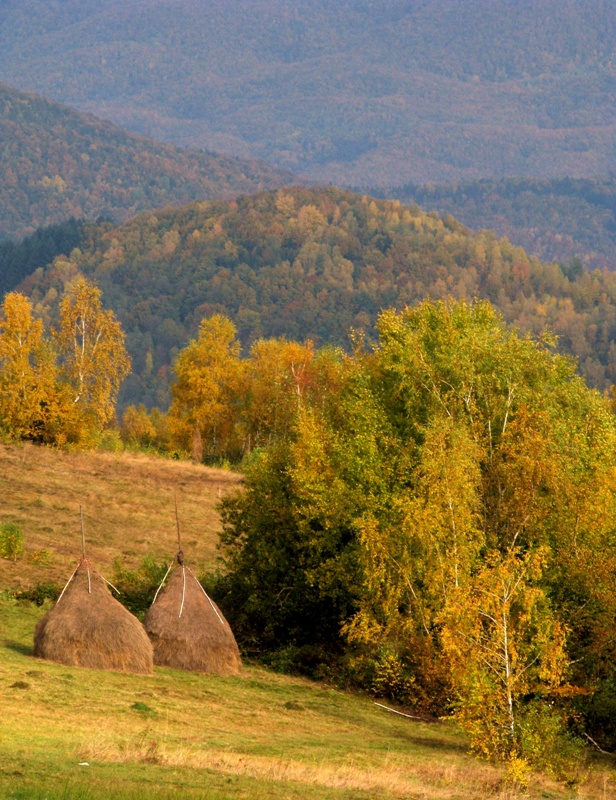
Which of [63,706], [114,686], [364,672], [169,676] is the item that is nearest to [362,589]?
[364,672]

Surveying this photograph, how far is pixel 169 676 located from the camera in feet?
104

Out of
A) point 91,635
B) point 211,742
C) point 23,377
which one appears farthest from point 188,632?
point 23,377

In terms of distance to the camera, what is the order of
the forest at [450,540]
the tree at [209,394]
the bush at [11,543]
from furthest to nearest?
the tree at [209,394] < the bush at [11,543] < the forest at [450,540]

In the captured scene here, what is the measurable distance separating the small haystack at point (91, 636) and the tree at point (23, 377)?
34.4 metres

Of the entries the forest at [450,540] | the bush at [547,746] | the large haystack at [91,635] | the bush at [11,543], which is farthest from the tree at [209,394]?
the bush at [547,746]

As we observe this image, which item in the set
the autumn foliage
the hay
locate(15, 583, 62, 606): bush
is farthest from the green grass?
the autumn foliage

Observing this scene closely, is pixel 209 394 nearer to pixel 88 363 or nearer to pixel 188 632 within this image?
pixel 88 363

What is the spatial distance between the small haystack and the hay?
1531 mm

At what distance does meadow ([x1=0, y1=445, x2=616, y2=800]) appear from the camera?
68.5 feet

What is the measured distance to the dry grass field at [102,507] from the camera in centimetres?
4441

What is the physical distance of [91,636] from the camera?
1214 inches

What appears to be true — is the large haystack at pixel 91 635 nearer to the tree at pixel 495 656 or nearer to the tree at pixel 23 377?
the tree at pixel 495 656

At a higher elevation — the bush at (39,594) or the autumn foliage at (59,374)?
the autumn foliage at (59,374)

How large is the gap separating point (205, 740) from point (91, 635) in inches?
248
